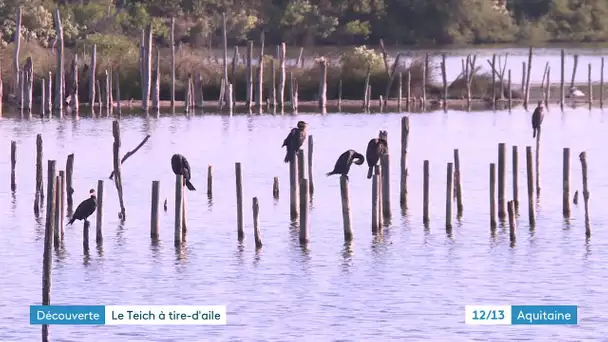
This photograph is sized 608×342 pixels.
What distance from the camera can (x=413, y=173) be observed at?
50375 mm

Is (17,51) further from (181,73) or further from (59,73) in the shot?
(181,73)

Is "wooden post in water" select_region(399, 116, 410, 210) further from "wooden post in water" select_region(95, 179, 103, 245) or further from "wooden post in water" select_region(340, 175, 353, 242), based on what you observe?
"wooden post in water" select_region(95, 179, 103, 245)

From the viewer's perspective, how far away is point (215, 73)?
2970 inches

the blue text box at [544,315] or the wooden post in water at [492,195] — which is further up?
the wooden post in water at [492,195]

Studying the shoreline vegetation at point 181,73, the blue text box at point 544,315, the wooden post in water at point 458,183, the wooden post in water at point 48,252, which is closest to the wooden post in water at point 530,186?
the wooden post in water at point 458,183

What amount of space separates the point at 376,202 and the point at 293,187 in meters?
3.58

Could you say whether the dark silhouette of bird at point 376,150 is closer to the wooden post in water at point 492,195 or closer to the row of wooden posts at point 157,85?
the wooden post in water at point 492,195

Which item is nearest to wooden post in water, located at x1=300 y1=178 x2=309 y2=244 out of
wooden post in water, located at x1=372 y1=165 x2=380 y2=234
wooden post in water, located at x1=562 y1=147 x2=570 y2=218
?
wooden post in water, located at x1=372 y1=165 x2=380 y2=234

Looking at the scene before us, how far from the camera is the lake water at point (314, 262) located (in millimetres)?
29188

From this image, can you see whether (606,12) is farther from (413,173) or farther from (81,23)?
(413,173)

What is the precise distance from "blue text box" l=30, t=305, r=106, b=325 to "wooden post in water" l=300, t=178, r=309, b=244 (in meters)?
5.03

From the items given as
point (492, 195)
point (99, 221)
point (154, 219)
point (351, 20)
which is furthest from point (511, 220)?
point (351, 20)

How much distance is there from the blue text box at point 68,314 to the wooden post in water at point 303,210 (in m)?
5.03

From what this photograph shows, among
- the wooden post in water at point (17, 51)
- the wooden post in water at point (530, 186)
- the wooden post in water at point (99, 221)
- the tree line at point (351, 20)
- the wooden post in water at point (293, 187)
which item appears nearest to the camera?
the wooden post in water at point (99, 221)
